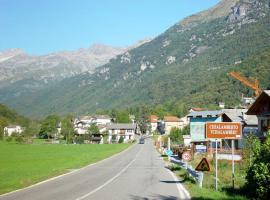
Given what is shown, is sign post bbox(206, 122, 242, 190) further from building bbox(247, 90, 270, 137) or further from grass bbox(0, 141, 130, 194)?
building bbox(247, 90, 270, 137)

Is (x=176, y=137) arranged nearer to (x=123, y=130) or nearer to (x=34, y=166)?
(x=123, y=130)

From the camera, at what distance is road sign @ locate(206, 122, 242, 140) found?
20.4m

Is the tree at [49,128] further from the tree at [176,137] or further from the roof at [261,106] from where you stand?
the roof at [261,106]

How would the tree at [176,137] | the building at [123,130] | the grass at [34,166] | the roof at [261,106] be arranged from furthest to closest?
the building at [123,130]
the tree at [176,137]
the roof at [261,106]
the grass at [34,166]

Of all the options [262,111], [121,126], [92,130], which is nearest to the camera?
[262,111]

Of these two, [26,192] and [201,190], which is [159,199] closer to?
[201,190]

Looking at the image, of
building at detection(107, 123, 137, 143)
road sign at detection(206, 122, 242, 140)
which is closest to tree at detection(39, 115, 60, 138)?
building at detection(107, 123, 137, 143)

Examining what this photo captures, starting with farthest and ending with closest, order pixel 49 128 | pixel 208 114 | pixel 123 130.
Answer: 1. pixel 123 130
2. pixel 49 128
3. pixel 208 114

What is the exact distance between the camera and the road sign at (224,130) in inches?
803

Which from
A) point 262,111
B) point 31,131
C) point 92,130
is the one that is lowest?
point 262,111

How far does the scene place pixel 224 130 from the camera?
20.5m

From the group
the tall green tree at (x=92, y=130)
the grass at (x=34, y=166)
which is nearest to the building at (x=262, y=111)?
the grass at (x=34, y=166)

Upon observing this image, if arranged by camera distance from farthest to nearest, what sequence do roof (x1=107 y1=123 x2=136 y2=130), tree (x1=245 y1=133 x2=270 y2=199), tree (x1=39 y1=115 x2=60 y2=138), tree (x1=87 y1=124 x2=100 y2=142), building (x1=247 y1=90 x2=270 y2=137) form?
roof (x1=107 y1=123 x2=136 y2=130) → tree (x1=39 y1=115 x2=60 y2=138) → tree (x1=87 y1=124 x2=100 y2=142) → building (x1=247 y1=90 x2=270 y2=137) → tree (x1=245 y1=133 x2=270 y2=199)

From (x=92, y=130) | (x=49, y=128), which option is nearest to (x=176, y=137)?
(x=92, y=130)
